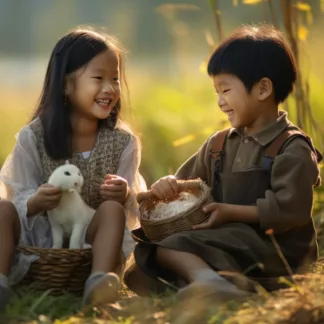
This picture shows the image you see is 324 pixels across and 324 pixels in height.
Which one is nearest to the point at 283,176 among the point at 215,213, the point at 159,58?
the point at 215,213

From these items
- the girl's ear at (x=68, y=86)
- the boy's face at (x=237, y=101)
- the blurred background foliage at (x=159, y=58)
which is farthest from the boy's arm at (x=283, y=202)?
the blurred background foliage at (x=159, y=58)

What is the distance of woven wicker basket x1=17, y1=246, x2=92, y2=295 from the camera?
4266 mm

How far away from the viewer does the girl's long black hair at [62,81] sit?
15.0 ft

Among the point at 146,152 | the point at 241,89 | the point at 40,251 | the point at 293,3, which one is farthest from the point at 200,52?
the point at 40,251

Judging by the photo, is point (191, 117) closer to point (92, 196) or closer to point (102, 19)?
point (102, 19)

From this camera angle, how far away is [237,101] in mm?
4473

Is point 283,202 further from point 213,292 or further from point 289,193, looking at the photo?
point 213,292

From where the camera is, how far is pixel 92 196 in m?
4.61

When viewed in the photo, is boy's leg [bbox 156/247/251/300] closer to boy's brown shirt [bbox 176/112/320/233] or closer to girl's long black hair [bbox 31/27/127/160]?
boy's brown shirt [bbox 176/112/320/233]

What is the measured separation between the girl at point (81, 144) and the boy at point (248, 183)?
21cm

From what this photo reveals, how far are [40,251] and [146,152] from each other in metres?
2.04

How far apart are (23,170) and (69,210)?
12.9 inches

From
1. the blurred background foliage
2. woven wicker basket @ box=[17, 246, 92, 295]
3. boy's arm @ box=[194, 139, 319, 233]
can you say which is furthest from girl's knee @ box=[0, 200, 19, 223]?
the blurred background foliage

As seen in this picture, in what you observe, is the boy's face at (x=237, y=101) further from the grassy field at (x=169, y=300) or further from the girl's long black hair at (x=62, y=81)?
the grassy field at (x=169, y=300)
